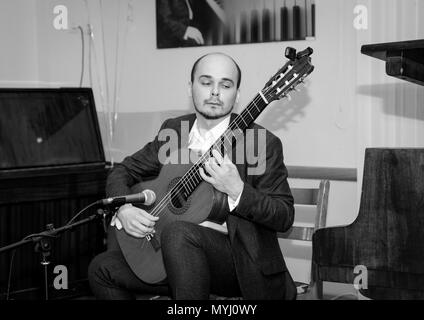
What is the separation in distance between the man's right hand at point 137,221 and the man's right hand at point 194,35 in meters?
1.52

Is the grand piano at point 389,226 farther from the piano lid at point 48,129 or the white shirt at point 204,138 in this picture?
the piano lid at point 48,129

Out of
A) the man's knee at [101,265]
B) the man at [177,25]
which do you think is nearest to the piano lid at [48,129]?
the man at [177,25]

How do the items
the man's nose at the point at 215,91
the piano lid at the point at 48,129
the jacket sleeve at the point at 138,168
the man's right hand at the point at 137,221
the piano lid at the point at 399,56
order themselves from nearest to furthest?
the piano lid at the point at 399,56 < the man's right hand at the point at 137,221 < the man's nose at the point at 215,91 < the jacket sleeve at the point at 138,168 < the piano lid at the point at 48,129

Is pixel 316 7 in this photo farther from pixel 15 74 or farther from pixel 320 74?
pixel 15 74

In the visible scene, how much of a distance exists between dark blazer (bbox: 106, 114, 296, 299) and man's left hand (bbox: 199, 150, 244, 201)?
29mm

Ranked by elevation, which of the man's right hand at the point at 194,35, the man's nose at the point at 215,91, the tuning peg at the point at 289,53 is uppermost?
the man's right hand at the point at 194,35

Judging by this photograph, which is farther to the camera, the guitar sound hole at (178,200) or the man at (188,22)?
the man at (188,22)

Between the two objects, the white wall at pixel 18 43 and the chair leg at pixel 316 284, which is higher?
the white wall at pixel 18 43

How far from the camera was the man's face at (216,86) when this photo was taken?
2.26 m

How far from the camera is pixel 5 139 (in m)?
3.08

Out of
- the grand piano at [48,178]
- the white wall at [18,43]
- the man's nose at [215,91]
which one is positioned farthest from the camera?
the white wall at [18,43]

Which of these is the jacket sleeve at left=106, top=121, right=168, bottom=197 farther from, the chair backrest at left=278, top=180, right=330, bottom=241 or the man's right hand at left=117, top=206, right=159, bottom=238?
the chair backrest at left=278, top=180, right=330, bottom=241

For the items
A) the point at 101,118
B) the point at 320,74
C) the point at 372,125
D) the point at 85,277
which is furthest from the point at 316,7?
the point at 85,277

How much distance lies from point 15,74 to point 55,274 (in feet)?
4.29
